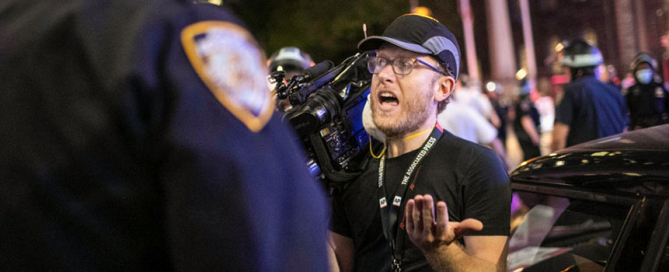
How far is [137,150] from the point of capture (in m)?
0.80

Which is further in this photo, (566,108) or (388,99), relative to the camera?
(566,108)

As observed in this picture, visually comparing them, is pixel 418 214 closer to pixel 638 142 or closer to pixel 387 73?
pixel 387 73

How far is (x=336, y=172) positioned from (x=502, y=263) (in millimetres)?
751

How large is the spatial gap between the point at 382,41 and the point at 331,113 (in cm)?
49

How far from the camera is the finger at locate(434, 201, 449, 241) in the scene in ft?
6.73

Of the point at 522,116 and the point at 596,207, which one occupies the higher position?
the point at 596,207

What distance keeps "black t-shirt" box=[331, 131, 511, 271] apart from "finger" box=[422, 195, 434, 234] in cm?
37

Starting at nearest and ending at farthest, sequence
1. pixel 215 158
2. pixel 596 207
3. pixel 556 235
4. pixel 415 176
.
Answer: pixel 215 158 < pixel 415 176 < pixel 596 207 < pixel 556 235

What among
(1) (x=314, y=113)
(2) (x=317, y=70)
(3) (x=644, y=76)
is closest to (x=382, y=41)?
(2) (x=317, y=70)

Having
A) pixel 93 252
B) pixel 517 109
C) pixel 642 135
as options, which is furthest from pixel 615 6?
pixel 93 252

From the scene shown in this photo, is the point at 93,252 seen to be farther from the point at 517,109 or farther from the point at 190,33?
the point at 517,109

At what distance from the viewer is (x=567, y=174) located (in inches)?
108

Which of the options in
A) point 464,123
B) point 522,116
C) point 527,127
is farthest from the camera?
point 522,116

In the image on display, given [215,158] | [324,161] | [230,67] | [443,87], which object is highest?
[230,67]
